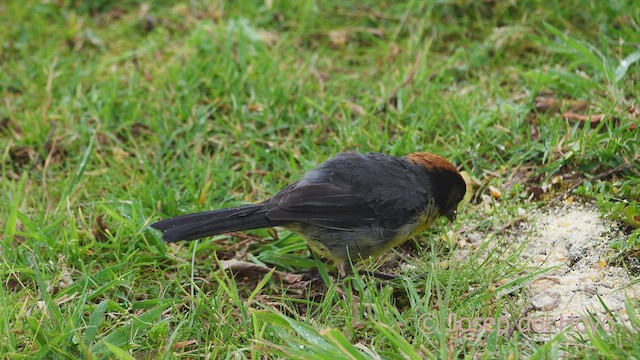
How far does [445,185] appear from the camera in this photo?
424 centimetres

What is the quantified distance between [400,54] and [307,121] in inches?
44.0

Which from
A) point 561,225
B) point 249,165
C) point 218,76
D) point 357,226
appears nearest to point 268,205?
point 357,226

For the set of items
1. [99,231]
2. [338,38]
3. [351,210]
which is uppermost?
[338,38]

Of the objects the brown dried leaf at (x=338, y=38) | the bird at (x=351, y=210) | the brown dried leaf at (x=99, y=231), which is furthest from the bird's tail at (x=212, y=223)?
the brown dried leaf at (x=338, y=38)

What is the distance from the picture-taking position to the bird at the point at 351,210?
4.07m

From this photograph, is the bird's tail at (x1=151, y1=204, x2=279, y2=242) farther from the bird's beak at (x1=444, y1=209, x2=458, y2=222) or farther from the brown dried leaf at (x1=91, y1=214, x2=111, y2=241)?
the bird's beak at (x1=444, y1=209, x2=458, y2=222)

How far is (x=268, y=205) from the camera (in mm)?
4148

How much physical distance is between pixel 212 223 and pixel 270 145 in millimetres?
1328

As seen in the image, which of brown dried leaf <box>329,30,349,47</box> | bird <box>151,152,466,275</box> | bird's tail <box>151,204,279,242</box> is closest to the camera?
bird's tail <box>151,204,279,242</box>

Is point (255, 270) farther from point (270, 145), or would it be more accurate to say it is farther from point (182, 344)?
point (270, 145)

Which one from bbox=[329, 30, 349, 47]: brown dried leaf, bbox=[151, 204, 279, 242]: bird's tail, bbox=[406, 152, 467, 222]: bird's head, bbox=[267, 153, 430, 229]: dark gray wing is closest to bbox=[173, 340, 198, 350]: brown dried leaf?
bbox=[151, 204, 279, 242]: bird's tail

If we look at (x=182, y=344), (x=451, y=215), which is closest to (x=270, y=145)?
(x=451, y=215)

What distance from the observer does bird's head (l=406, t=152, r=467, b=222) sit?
13.8 feet

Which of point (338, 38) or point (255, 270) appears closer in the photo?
point (255, 270)
